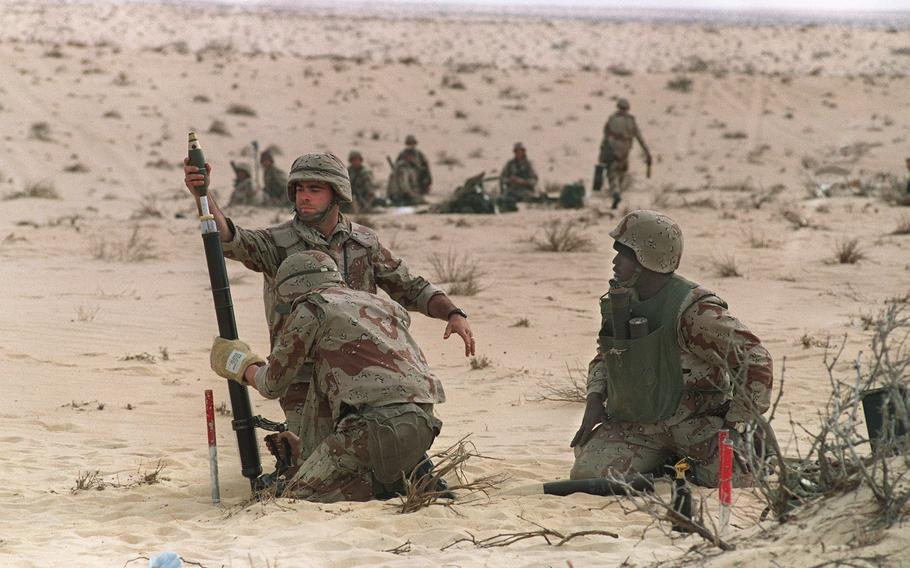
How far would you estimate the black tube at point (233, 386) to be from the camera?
230 inches

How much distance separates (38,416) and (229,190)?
574 inches

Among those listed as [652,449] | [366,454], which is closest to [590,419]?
[652,449]

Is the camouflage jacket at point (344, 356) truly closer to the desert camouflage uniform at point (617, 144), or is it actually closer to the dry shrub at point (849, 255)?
the dry shrub at point (849, 255)

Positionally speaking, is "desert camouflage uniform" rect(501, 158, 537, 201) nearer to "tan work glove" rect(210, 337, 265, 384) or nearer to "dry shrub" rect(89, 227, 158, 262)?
"dry shrub" rect(89, 227, 158, 262)

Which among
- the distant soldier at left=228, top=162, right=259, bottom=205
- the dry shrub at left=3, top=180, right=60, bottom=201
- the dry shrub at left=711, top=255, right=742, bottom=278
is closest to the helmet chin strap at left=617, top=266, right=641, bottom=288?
the dry shrub at left=711, top=255, right=742, bottom=278

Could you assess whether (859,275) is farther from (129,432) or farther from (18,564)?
(18,564)

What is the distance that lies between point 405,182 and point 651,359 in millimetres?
13468

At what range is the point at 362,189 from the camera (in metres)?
17.9

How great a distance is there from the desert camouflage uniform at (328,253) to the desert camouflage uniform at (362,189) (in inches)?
440

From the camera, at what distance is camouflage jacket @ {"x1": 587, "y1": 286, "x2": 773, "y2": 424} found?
5383mm

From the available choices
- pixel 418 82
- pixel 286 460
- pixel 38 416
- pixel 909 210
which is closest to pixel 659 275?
pixel 286 460

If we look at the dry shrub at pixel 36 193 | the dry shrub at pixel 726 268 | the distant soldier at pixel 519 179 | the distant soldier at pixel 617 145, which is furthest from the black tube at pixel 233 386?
the dry shrub at pixel 36 193

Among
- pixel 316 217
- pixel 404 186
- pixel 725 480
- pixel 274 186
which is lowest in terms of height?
pixel 725 480

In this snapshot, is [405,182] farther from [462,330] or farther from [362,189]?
[462,330]
